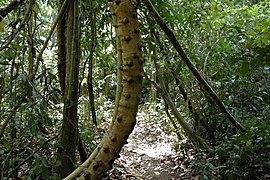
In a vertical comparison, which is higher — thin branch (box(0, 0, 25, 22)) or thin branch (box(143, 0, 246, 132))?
thin branch (box(0, 0, 25, 22))

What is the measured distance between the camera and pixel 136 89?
135cm

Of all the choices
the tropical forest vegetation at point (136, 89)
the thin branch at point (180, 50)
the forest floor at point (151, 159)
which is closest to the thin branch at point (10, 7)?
the tropical forest vegetation at point (136, 89)

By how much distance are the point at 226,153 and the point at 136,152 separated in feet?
6.13

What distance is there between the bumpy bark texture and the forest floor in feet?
5.67

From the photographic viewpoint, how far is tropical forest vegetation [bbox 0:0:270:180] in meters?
1.48

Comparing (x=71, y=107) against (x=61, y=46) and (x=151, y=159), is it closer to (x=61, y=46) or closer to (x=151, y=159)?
(x=61, y=46)

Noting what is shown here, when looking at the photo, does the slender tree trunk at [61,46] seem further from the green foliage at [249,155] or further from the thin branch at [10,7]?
the green foliage at [249,155]

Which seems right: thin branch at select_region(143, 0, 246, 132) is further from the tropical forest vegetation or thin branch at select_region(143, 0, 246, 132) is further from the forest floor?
the forest floor

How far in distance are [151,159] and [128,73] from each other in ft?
9.08

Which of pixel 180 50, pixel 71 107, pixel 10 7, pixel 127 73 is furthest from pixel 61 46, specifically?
pixel 127 73

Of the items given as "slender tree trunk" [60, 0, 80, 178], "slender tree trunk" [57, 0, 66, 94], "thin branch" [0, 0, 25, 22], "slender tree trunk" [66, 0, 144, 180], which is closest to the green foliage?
"slender tree trunk" [60, 0, 80, 178]

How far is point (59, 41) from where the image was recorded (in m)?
2.64

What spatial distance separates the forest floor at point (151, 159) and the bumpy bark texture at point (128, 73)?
5.67ft

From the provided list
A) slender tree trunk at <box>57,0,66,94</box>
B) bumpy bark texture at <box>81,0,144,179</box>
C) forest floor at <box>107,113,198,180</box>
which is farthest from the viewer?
forest floor at <box>107,113,198,180</box>
